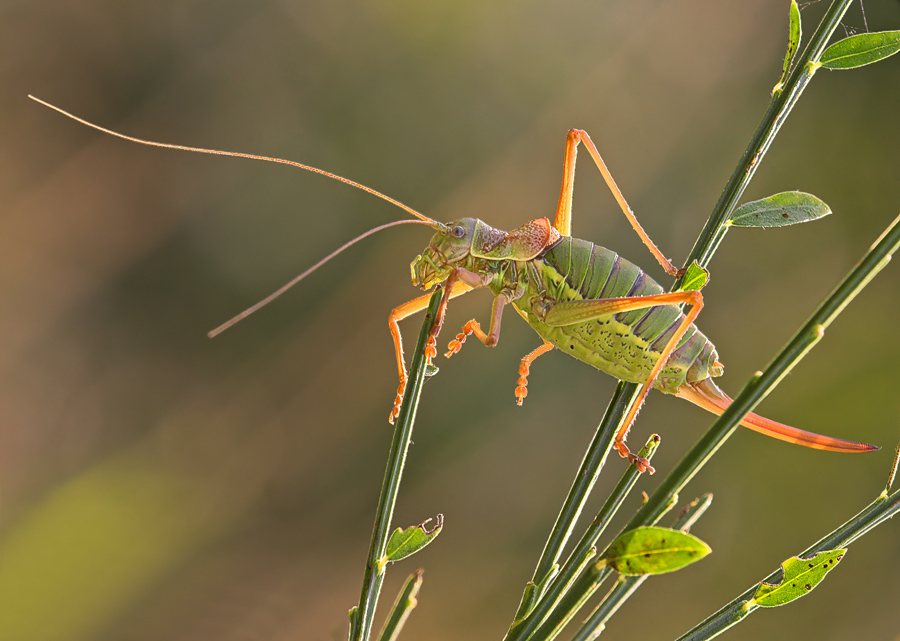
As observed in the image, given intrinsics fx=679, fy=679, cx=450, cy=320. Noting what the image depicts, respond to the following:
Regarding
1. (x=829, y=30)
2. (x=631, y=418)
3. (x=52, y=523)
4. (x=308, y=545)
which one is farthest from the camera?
(x=308, y=545)

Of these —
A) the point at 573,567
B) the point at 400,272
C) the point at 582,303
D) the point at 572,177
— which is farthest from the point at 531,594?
the point at 400,272

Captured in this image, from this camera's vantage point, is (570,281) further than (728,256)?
No

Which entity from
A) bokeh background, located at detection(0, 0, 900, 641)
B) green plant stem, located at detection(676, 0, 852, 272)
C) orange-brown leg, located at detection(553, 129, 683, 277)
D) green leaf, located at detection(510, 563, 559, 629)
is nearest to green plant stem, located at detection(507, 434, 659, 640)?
green leaf, located at detection(510, 563, 559, 629)

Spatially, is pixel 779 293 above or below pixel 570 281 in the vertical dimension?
above

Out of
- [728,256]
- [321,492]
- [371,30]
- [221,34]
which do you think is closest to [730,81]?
[728,256]

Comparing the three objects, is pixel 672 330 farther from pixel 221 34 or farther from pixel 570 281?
pixel 221 34

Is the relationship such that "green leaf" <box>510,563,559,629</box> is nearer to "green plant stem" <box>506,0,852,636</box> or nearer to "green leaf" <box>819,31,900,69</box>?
"green plant stem" <box>506,0,852,636</box>
